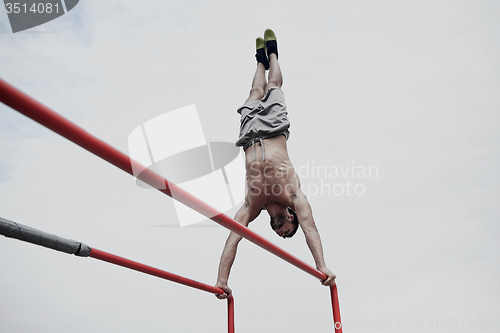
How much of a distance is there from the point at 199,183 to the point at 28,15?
2688 millimetres

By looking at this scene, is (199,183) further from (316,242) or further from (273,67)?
(316,242)

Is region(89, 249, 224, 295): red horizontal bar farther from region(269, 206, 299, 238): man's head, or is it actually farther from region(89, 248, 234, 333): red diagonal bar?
region(269, 206, 299, 238): man's head

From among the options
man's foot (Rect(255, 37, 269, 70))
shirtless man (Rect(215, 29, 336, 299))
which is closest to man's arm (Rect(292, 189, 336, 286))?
shirtless man (Rect(215, 29, 336, 299))

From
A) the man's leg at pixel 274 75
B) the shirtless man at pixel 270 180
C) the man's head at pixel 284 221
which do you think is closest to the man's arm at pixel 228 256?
the shirtless man at pixel 270 180

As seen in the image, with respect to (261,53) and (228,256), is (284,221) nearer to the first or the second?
(228,256)

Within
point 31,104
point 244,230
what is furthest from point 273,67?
point 31,104

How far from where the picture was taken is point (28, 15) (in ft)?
14.5

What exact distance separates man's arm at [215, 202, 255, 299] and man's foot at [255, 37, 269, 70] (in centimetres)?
163

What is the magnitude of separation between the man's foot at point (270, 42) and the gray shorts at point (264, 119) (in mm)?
717

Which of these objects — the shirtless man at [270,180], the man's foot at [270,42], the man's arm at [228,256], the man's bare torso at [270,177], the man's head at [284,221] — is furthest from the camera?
the man's foot at [270,42]

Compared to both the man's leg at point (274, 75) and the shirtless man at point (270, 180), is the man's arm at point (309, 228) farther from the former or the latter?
the man's leg at point (274, 75)

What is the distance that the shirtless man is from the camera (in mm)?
2947

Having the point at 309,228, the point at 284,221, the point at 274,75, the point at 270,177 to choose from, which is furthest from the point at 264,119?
the point at 309,228

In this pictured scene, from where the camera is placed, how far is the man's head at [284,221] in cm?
320
